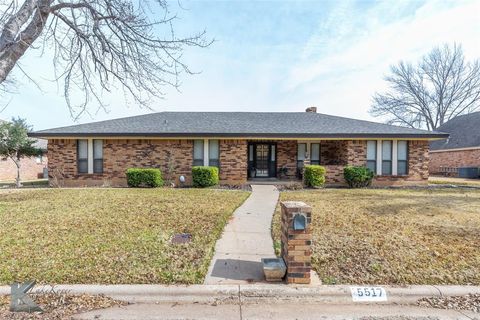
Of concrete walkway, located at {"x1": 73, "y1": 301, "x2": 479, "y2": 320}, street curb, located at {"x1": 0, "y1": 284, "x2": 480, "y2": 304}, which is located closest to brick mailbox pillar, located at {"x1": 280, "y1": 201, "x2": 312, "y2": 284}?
street curb, located at {"x1": 0, "y1": 284, "x2": 480, "y2": 304}

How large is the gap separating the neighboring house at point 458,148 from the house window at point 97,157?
85.6 feet

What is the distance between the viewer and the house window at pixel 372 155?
1394 cm

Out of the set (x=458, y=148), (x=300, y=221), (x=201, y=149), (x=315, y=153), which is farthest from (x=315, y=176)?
(x=458, y=148)

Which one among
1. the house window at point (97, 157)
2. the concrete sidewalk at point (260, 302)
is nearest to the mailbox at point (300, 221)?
→ the concrete sidewalk at point (260, 302)

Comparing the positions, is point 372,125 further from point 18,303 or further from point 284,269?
point 18,303

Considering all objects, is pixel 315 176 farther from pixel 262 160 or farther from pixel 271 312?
pixel 271 312

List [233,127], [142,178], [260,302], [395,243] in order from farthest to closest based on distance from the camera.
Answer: [233,127], [142,178], [395,243], [260,302]

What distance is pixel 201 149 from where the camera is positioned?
13852 millimetres

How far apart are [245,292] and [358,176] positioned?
36.3 ft

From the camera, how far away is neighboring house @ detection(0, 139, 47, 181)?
20331 millimetres

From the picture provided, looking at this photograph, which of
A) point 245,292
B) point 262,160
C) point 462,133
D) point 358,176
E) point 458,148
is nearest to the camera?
point 245,292

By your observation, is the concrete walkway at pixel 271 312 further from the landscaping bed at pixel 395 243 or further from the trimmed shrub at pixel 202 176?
the trimmed shrub at pixel 202 176

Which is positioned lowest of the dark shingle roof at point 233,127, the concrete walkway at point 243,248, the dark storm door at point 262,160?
the concrete walkway at point 243,248

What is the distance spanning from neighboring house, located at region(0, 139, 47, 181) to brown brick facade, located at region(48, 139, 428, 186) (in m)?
9.25
